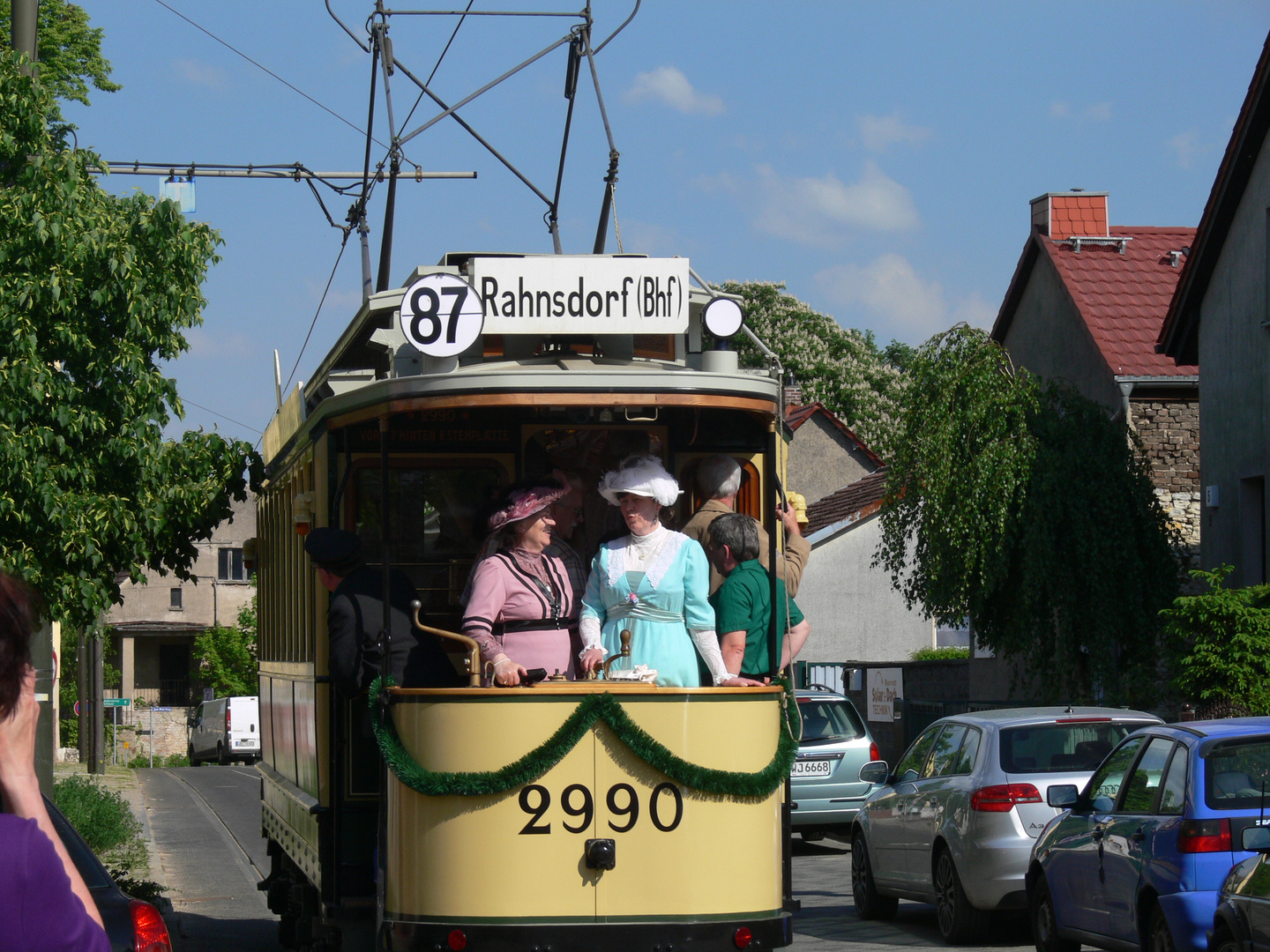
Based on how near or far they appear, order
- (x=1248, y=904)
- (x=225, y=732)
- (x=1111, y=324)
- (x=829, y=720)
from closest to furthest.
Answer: (x=1248, y=904), (x=829, y=720), (x=1111, y=324), (x=225, y=732)

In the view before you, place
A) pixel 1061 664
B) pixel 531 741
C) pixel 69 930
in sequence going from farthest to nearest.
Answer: pixel 1061 664 < pixel 531 741 < pixel 69 930

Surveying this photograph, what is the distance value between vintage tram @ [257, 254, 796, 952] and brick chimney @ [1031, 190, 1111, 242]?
2492cm

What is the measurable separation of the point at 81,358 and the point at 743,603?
596 cm

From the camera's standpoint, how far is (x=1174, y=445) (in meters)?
27.5

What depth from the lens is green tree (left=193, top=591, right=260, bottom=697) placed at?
70250 mm

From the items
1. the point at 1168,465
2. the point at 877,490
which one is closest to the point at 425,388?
the point at 1168,465

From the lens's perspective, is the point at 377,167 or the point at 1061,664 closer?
the point at 377,167

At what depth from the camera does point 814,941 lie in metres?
12.1

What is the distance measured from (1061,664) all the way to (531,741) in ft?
55.9

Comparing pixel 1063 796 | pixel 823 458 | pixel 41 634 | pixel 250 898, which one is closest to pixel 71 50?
pixel 250 898

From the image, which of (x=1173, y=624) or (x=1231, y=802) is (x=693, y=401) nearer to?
(x=1231, y=802)

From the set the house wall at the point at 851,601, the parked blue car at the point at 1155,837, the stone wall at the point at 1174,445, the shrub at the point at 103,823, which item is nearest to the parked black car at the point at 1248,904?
the parked blue car at the point at 1155,837

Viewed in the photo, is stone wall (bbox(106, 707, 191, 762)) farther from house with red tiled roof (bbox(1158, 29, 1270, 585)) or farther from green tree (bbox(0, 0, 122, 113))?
house with red tiled roof (bbox(1158, 29, 1270, 585))

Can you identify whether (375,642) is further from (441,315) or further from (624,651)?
(441,315)
